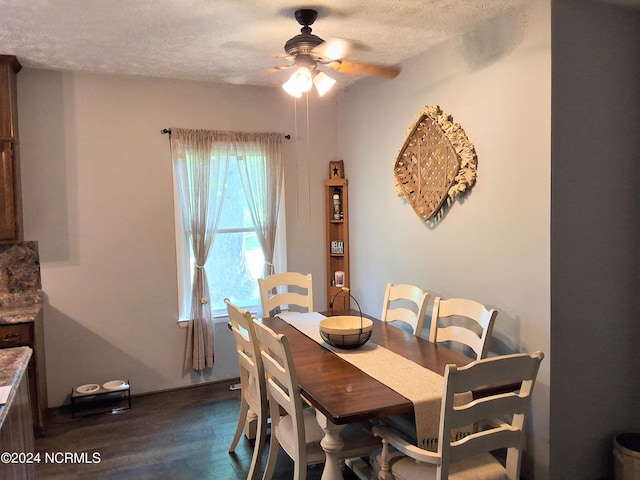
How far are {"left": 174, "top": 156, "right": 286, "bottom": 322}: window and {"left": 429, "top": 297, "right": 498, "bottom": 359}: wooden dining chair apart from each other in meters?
1.87

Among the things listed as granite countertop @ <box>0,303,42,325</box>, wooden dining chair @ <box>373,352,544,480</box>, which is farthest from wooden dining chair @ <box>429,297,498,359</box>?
granite countertop @ <box>0,303,42,325</box>

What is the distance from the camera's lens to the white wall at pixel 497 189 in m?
2.62

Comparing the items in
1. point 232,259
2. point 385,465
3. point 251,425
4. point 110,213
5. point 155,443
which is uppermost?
point 110,213

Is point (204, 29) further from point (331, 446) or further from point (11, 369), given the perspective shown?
point (331, 446)

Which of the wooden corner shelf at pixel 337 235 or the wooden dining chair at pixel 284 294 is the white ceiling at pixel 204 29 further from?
the wooden dining chair at pixel 284 294

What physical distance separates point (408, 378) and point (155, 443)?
74.1 inches

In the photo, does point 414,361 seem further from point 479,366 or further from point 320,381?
point 479,366

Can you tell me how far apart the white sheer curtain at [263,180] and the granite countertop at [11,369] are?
7.68ft

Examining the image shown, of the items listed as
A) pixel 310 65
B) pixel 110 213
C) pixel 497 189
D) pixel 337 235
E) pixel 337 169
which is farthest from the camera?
pixel 337 235

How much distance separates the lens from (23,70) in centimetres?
363

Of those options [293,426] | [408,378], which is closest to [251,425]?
[293,426]

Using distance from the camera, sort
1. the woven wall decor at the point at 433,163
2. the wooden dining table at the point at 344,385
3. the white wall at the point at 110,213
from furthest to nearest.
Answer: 1. the white wall at the point at 110,213
2. the woven wall decor at the point at 433,163
3. the wooden dining table at the point at 344,385

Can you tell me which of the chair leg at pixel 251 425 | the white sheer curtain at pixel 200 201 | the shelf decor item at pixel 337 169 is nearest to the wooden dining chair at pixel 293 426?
the chair leg at pixel 251 425

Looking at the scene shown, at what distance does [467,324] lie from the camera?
317 centimetres
